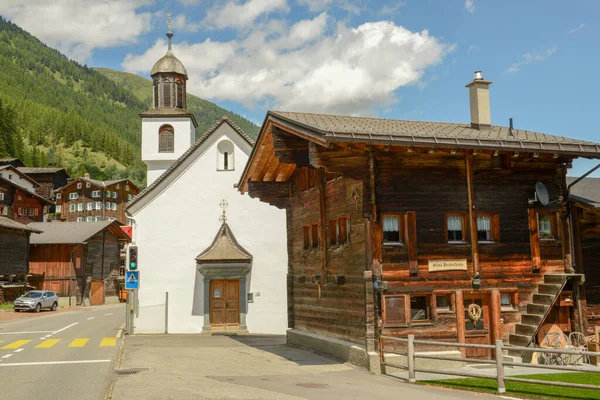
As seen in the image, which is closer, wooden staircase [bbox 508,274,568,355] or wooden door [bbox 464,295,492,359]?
wooden staircase [bbox 508,274,568,355]

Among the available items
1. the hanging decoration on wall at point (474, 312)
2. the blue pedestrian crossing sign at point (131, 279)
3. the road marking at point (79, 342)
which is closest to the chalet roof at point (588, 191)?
the hanging decoration on wall at point (474, 312)

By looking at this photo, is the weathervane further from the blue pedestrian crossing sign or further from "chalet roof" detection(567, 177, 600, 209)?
"chalet roof" detection(567, 177, 600, 209)

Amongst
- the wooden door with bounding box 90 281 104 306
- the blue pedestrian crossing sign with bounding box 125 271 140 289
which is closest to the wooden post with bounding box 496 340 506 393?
the blue pedestrian crossing sign with bounding box 125 271 140 289

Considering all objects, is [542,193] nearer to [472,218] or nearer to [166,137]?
[472,218]

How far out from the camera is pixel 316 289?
19.0m

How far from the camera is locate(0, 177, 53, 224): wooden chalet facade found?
70562 mm

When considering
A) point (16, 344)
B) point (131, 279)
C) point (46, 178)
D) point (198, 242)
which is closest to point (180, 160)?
point (198, 242)

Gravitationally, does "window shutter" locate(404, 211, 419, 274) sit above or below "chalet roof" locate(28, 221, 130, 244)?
below

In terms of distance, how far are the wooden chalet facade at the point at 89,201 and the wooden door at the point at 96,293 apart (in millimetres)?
36704

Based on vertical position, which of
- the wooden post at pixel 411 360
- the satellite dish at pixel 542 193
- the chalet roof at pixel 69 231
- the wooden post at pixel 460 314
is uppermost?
the chalet roof at pixel 69 231

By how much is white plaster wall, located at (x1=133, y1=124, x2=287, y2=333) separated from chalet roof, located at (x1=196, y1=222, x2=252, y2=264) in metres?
0.31

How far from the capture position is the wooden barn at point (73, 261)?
5750 cm

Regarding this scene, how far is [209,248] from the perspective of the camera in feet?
87.8

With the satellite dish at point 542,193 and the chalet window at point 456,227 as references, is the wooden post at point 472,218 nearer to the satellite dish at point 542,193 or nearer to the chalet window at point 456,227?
the chalet window at point 456,227
